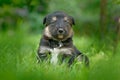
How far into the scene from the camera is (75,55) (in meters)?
6.58

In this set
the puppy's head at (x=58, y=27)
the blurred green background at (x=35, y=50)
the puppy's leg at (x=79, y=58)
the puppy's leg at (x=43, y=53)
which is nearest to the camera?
the blurred green background at (x=35, y=50)

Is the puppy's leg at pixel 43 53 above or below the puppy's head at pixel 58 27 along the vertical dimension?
below

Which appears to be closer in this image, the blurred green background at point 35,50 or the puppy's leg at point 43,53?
the blurred green background at point 35,50

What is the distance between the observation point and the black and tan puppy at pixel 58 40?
6575 mm

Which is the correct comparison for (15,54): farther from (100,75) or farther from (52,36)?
(100,75)

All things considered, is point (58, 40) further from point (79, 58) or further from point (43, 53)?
point (79, 58)

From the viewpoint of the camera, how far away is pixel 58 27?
22.3 feet

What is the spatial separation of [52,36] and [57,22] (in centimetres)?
20

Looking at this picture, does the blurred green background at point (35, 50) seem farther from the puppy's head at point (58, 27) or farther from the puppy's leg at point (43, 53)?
the puppy's head at point (58, 27)

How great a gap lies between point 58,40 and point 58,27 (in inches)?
7.9

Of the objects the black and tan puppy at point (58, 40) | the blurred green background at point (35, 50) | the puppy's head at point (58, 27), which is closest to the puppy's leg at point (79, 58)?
the black and tan puppy at point (58, 40)

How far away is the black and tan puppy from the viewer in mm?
6575

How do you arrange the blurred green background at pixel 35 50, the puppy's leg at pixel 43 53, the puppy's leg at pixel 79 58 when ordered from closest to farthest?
the blurred green background at pixel 35 50 < the puppy's leg at pixel 79 58 < the puppy's leg at pixel 43 53

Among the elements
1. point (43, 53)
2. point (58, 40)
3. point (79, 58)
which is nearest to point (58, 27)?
point (58, 40)
